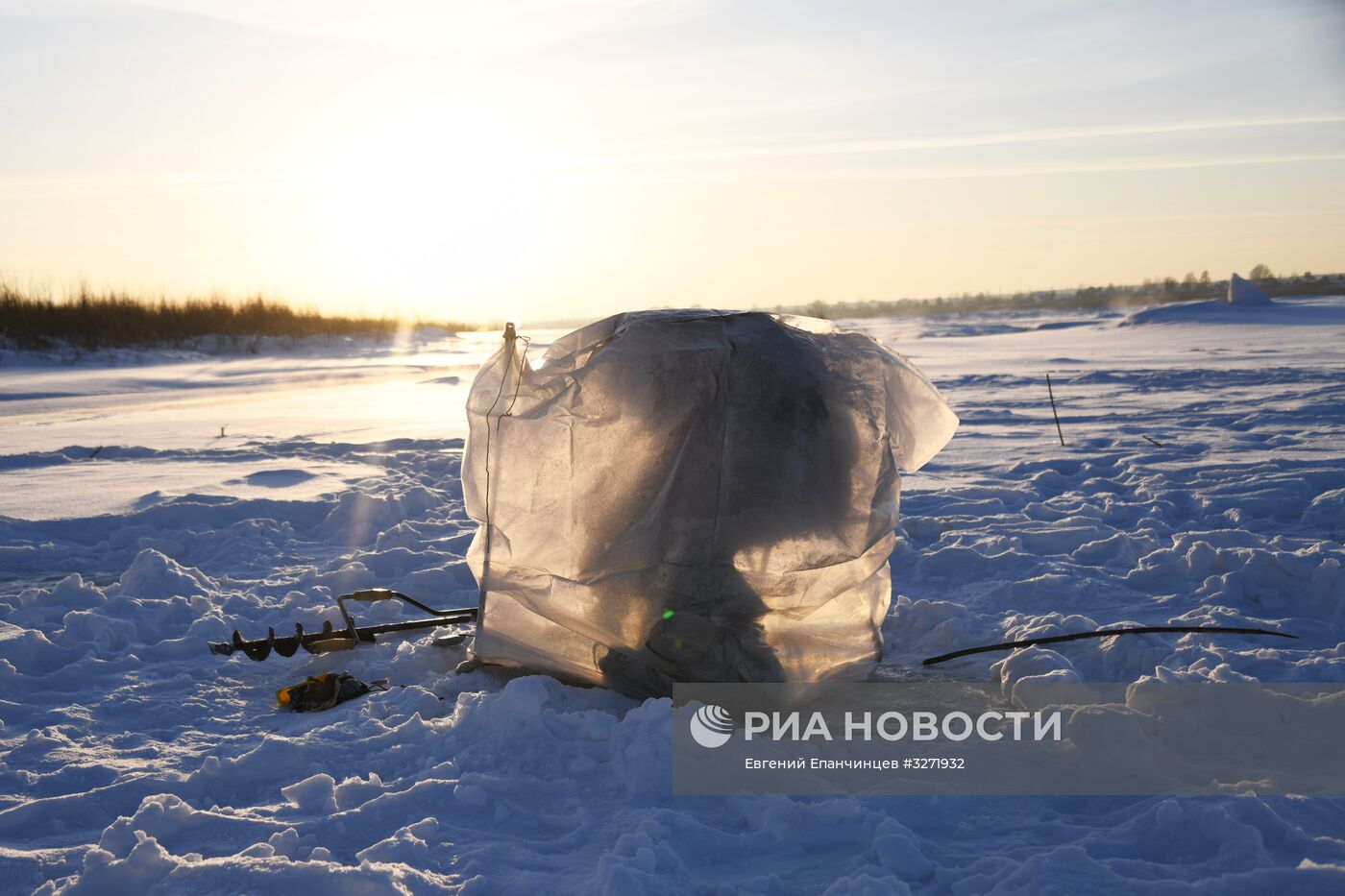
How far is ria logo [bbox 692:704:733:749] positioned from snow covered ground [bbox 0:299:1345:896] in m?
0.09

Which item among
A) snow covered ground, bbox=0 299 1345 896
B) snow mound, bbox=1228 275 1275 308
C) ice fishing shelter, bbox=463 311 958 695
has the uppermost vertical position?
snow mound, bbox=1228 275 1275 308

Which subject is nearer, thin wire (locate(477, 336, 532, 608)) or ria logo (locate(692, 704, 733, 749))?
ria logo (locate(692, 704, 733, 749))

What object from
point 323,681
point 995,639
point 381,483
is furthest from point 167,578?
point 995,639

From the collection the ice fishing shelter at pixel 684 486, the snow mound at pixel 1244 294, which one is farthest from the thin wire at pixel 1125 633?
the snow mound at pixel 1244 294

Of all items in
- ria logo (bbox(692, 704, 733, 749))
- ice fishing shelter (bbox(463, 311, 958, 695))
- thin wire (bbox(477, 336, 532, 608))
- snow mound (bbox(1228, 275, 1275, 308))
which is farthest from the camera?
snow mound (bbox(1228, 275, 1275, 308))

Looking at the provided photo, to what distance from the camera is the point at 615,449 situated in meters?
2.98

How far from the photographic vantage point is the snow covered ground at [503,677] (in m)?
2.12

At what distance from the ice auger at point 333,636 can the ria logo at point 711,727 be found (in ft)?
4.43

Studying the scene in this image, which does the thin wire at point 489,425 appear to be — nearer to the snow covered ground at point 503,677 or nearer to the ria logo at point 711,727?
the snow covered ground at point 503,677

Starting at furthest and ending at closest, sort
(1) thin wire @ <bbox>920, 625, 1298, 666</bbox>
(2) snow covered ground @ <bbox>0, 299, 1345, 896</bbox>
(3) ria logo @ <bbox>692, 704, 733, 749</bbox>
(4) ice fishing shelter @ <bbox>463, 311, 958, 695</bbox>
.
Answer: (1) thin wire @ <bbox>920, 625, 1298, 666</bbox>
(4) ice fishing shelter @ <bbox>463, 311, 958, 695</bbox>
(3) ria logo @ <bbox>692, 704, 733, 749</bbox>
(2) snow covered ground @ <bbox>0, 299, 1345, 896</bbox>

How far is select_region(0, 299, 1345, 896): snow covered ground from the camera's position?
212 cm

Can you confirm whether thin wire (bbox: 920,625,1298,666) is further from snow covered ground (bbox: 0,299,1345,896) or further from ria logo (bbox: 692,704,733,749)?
ria logo (bbox: 692,704,733,749)

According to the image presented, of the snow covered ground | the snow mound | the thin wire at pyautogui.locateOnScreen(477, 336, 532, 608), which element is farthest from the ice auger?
the snow mound

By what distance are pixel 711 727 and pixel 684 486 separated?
2.32 ft
